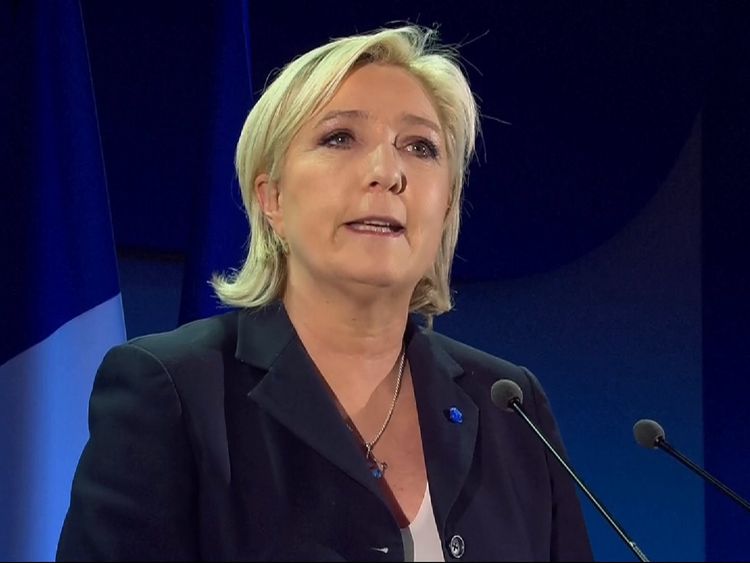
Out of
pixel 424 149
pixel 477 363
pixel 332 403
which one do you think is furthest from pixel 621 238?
pixel 332 403

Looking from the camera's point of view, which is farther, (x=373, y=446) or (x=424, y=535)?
(x=373, y=446)

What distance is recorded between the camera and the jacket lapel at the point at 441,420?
1.60 m

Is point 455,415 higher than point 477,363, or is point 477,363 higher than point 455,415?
point 477,363

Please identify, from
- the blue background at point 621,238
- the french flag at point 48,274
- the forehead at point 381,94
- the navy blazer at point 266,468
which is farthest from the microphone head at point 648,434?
the blue background at point 621,238

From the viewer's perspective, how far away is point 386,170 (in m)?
1.61

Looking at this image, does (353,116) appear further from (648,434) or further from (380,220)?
(648,434)

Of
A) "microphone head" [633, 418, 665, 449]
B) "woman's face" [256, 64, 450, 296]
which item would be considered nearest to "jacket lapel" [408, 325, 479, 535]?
"woman's face" [256, 64, 450, 296]

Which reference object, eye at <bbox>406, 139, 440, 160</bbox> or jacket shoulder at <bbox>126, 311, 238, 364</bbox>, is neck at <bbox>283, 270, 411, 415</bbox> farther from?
eye at <bbox>406, 139, 440, 160</bbox>

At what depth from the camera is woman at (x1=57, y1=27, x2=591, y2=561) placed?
143 cm

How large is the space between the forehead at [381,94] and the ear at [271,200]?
0.17 meters

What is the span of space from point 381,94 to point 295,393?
506mm

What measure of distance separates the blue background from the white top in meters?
1.49

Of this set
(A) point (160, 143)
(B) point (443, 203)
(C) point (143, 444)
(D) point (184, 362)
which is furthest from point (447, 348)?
(A) point (160, 143)

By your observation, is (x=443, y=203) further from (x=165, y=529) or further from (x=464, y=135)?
(x=165, y=529)
